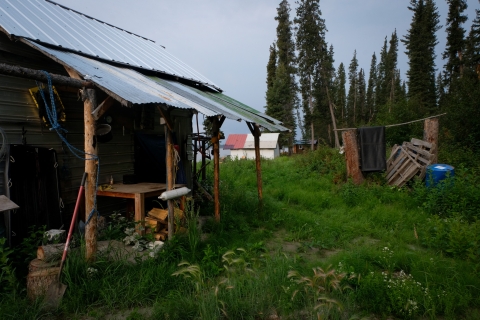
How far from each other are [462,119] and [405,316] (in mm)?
12312

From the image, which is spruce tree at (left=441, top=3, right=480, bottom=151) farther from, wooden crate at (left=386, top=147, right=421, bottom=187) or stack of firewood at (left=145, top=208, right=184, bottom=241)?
stack of firewood at (left=145, top=208, right=184, bottom=241)

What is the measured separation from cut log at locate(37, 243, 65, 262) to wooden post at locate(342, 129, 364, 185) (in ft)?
28.1

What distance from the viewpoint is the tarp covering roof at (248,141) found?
3578 centimetres

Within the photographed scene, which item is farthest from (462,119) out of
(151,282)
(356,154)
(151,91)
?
(151,282)

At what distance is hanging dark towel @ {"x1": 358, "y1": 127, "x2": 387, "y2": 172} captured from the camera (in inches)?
382

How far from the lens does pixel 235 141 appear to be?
39.7 m

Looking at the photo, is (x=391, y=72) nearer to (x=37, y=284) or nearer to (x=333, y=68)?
(x=333, y=68)

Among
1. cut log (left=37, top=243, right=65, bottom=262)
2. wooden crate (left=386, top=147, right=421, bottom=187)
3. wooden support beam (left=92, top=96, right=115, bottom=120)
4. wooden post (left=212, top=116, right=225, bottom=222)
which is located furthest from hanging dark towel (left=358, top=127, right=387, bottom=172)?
cut log (left=37, top=243, right=65, bottom=262)

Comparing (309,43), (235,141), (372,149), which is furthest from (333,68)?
(372,149)

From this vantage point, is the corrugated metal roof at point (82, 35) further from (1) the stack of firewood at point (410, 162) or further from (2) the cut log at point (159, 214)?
(1) the stack of firewood at point (410, 162)

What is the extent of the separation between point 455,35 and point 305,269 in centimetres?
2986

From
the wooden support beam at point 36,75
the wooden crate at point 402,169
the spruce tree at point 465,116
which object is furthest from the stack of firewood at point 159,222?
the spruce tree at point 465,116

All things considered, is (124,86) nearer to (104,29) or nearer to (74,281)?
(74,281)

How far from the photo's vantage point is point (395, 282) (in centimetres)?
380
